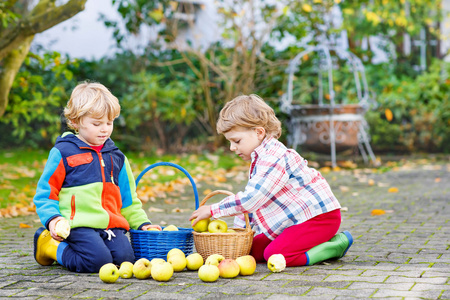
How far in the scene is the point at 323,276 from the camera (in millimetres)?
2945

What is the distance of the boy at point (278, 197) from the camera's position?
319 centimetres

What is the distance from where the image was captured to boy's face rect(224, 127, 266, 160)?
330 cm

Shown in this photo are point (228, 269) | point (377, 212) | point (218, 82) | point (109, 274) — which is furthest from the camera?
point (218, 82)

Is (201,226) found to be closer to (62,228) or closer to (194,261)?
(194,261)

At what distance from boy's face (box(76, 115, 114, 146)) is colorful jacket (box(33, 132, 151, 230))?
2.3 inches

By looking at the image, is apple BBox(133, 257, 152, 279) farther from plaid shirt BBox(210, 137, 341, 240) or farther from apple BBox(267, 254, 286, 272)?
apple BBox(267, 254, 286, 272)

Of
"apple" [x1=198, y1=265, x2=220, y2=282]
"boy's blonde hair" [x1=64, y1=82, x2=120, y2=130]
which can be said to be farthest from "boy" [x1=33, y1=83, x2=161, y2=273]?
"apple" [x1=198, y1=265, x2=220, y2=282]

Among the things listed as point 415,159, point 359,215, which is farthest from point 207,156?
point 359,215

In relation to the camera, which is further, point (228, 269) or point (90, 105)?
point (90, 105)

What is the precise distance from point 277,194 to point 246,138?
380 millimetres

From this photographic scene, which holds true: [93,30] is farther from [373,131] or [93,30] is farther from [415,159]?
[415,159]

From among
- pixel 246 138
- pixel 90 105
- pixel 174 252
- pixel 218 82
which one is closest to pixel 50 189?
pixel 90 105

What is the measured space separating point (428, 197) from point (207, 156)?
5.34 metres

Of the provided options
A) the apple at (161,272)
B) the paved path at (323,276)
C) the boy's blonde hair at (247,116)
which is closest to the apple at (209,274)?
the paved path at (323,276)
